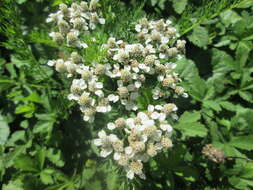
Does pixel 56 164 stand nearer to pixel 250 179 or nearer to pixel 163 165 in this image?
pixel 163 165

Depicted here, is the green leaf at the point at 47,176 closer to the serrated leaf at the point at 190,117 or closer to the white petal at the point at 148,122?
the white petal at the point at 148,122

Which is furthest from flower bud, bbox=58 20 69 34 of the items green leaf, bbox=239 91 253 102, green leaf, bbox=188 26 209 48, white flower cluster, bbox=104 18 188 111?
green leaf, bbox=239 91 253 102

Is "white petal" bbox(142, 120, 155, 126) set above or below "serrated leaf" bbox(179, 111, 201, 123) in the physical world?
below

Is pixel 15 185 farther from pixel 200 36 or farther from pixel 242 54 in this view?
pixel 242 54

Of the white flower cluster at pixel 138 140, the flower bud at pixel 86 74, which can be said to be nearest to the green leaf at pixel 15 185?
the white flower cluster at pixel 138 140

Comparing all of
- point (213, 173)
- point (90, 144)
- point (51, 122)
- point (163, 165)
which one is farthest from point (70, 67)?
point (213, 173)

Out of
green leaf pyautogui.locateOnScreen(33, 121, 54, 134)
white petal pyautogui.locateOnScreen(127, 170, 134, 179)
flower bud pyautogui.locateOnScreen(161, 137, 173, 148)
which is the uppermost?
green leaf pyautogui.locateOnScreen(33, 121, 54, 134)

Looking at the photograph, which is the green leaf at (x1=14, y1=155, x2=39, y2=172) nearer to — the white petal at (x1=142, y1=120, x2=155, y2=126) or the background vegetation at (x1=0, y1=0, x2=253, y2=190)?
the background vegetation at (x1=0, y1=0, x2=253, y2=190)

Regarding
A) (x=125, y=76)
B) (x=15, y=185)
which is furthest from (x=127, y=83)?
(x=15, y=185)
